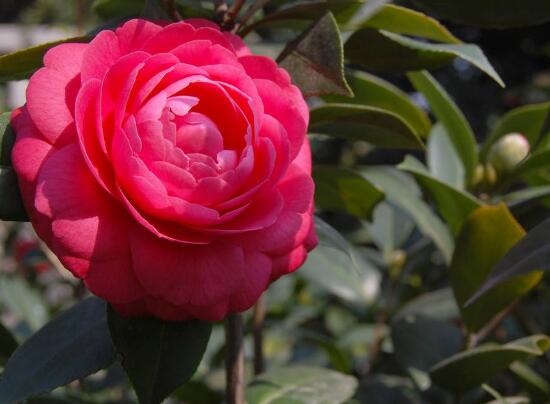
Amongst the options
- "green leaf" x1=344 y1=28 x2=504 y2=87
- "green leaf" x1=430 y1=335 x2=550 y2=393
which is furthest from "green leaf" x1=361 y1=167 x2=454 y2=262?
"green leaf" x1=344 y1=28 x2=504 y2=87

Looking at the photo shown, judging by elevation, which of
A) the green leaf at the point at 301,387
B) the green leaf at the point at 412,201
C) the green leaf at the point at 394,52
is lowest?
the green leaf at the point at 301,387

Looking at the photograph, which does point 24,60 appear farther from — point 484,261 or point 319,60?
point 484,261

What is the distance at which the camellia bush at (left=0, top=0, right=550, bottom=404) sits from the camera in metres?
0.67

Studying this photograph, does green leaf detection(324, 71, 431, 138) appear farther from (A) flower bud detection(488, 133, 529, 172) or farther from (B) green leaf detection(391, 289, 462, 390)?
(B) green leaf detection(391, 289, 462, 390)

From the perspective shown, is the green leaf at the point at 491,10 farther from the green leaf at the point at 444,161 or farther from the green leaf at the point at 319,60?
the green leaf at the point at 444,161

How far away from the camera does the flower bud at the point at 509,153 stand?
120 centimetres

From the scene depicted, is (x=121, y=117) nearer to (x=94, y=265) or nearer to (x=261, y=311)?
(x=94, y=265)

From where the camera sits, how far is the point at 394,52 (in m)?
0.92

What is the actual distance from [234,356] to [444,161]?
61 centimetres

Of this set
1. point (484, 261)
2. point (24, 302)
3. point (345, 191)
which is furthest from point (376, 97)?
point (24, 302)

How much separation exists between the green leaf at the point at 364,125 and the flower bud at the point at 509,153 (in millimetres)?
309

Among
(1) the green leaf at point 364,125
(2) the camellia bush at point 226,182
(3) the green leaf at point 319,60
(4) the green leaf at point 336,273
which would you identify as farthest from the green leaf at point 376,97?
(4) the green leaf at point 336,273

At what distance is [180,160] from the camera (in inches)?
26.8

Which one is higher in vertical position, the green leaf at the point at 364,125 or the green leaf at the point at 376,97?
the green leaf at the point at 364,125
